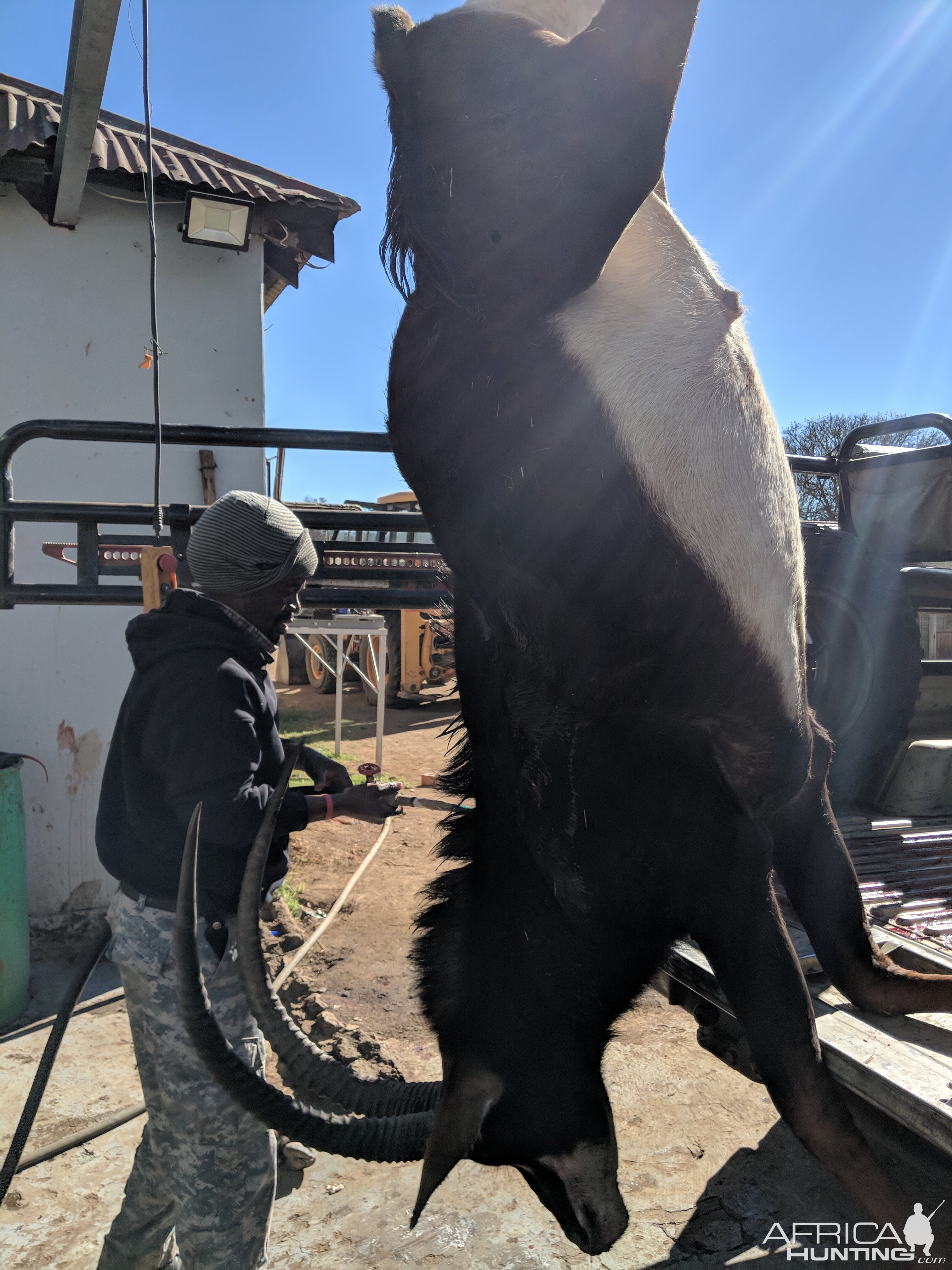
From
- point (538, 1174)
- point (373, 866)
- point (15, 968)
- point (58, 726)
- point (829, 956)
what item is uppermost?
point (829, 956)

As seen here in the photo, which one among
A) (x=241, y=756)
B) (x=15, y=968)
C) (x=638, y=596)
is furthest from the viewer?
(x=15, y=968)

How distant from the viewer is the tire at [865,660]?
3119 millimetres

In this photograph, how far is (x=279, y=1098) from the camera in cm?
92

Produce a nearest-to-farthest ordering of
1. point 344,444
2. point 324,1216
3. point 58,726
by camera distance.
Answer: point 344,444
point 324,1216
point 58,726

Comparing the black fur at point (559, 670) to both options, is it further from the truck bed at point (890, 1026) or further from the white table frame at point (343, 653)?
the white table frame at point (343, 653)

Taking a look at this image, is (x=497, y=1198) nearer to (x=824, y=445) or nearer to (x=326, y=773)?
(x=326, y=773)

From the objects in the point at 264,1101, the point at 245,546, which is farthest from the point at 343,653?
the point at 264,1101

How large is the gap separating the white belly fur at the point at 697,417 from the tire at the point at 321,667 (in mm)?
13780

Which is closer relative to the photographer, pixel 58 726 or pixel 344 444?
pixel 344 444

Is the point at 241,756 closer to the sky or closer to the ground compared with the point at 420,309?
closer to the ground

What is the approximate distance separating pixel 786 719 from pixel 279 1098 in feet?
2.43

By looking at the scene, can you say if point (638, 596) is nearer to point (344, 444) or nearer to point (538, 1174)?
point (538, 1174)

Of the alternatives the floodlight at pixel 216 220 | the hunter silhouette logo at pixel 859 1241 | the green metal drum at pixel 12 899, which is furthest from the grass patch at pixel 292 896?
the floodlight at pixel 216 220

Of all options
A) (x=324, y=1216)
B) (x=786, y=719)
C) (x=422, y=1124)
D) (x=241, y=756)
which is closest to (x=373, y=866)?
(x=324, y=1216)
